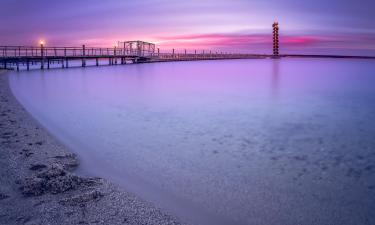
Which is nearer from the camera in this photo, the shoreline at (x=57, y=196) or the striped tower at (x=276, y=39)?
the shoreline at (x=57, y=196)

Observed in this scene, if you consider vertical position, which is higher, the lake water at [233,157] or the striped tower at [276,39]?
the striped tower at [276,39]

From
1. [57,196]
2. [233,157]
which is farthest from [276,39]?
[57,196]

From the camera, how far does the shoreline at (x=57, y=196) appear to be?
3.20 m

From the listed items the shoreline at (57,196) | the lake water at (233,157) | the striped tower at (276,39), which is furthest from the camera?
the striped tower at (276,39)

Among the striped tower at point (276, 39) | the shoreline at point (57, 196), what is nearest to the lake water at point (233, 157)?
the shoreline at point (57, 196)

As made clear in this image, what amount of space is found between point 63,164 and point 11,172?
752 millimetres

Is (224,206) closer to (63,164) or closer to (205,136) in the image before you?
(63,164)

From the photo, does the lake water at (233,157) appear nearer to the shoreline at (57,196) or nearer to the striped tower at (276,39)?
the shoreline at (57,196)

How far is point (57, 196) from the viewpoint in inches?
143

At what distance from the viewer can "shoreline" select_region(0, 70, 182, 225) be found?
320cm

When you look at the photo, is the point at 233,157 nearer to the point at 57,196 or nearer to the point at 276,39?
the point at 57,196

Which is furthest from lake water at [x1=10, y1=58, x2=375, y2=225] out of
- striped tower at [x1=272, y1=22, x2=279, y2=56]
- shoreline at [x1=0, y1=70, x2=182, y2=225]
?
striped tower at [x1=272, y1=22, x2=279, y2=56]

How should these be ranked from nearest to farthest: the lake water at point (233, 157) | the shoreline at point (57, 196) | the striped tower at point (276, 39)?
the shoreline at point (57, 196)
the lake water at point (233, 157)
the striped tower at point (276, 39)

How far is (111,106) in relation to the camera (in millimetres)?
11680
